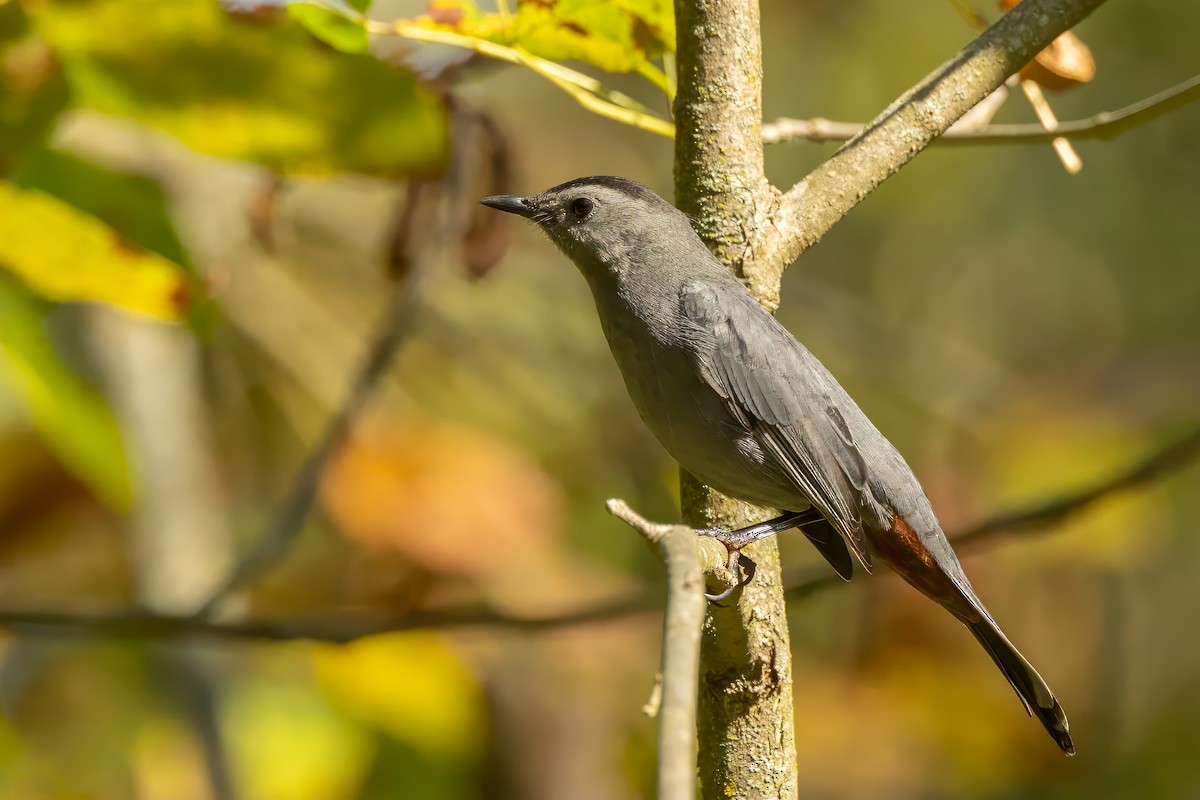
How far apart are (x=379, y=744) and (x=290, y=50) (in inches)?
124

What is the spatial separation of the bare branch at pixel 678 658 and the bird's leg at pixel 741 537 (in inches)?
14.8

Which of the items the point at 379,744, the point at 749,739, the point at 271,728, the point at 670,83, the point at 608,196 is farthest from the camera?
the point at 271,728

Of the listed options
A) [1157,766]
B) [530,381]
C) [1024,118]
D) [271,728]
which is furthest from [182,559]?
[1024,118]

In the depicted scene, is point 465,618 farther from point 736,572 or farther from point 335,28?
point 335,28

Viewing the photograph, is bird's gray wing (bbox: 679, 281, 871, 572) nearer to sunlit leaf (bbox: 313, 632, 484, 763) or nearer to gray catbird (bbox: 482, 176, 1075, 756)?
gray catbird (bbox: 482, 176, 1075, 756)

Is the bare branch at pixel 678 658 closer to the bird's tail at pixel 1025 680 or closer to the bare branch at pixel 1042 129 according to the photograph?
the bare branch at pixel 1042 129

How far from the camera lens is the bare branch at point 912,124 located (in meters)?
2.62

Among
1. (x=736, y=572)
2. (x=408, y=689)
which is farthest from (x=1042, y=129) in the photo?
(x=408, y=689)

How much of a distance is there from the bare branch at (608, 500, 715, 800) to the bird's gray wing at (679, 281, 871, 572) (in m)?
1.11

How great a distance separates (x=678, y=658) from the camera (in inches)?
65.6

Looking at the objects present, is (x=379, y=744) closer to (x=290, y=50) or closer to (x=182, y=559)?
(x=182, y=559)

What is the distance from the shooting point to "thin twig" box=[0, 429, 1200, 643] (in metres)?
3.28

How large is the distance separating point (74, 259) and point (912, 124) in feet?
6.60

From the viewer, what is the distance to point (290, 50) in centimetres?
314
